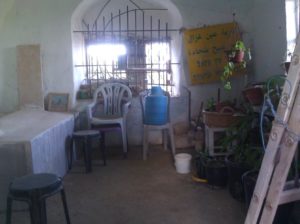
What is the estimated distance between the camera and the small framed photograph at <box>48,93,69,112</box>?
4598 millimetres

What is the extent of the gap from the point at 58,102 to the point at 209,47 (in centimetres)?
203

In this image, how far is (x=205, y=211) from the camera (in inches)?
110

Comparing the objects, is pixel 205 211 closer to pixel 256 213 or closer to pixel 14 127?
pixel 256 213

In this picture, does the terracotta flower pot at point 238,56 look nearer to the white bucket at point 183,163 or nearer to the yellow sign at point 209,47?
the yellow sign at point 209,47

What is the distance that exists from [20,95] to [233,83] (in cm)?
270

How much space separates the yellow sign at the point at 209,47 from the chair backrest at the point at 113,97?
2.95 ft

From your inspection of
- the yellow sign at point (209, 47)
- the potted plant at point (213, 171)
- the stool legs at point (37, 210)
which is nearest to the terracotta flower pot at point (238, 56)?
the yellow sign at point (209, 47)

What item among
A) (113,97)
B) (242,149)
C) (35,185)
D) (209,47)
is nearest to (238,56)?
(209,47)

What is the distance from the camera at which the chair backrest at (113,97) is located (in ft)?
15.2

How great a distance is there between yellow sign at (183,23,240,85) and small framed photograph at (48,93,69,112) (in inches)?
64.1

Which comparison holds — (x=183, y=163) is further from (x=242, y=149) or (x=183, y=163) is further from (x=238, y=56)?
(x=238, y=56)

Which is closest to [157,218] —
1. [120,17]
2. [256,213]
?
[256,213]

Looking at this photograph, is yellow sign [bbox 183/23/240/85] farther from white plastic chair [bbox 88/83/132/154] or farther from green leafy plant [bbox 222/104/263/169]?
green leafy plant [bbox 222/104/263/169]

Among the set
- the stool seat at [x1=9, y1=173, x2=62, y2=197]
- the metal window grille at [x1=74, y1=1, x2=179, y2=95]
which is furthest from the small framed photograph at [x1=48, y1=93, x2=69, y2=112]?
the stool seat at [x1=9, y1=173, x2=62, y2=197]
